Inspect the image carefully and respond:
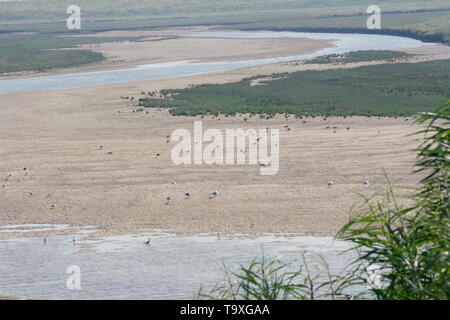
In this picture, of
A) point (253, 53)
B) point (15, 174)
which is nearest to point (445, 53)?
point (253, 53)

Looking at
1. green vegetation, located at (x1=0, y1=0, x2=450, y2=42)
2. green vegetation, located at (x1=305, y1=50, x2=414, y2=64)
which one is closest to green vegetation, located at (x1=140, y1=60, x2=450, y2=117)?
green vegetation, located at (x1=305, y1=50, x2=414, y2=64)

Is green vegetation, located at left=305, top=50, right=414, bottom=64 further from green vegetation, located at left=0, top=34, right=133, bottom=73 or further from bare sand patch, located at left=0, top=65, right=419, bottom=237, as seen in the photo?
bare sand patch, located at left=0, top=65, right=419, bottom=237

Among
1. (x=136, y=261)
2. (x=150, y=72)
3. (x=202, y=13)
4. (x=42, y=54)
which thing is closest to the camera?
(x=136, y=261)

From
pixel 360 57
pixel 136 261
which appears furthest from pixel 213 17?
pixel 136 261

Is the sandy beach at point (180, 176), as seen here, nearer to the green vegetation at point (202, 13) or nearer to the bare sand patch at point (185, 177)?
the bare sand patch at point (185, 177)

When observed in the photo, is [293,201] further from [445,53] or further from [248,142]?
[445,53]

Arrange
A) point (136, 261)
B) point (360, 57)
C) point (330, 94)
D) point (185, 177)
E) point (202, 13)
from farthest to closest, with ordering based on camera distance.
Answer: point (202, 13) < point (360, 57) < point (330, 94) < point (185, 177) < point (136, 261)

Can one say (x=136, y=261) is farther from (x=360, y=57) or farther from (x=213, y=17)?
(x=213, y=17)
